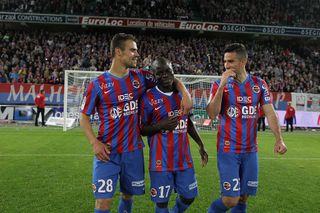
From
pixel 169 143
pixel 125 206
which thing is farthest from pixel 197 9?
pixel 125 206

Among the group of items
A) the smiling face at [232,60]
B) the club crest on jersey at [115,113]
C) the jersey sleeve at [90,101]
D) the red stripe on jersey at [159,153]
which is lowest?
the red stripe on jersey at [159,153]

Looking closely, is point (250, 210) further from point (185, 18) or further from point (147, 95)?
point (185, 18)

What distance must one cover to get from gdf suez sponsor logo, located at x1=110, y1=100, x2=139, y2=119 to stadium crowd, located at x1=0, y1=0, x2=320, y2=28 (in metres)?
26.5

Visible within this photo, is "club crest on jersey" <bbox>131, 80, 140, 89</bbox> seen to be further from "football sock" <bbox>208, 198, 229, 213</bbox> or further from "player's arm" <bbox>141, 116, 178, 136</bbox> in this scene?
"football sock" <bbox>208, 198, 229, 213</bbox>

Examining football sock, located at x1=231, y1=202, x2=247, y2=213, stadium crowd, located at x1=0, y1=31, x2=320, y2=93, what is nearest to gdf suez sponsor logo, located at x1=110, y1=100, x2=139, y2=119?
football sock, located at x1=231, y1=202, x2=247, y2=213

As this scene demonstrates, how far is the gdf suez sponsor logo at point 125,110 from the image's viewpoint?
13.9 ft

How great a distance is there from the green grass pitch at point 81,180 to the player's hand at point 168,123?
1.94 metres

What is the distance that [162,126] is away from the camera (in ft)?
13.8

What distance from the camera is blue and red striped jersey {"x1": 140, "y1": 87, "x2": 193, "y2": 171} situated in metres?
4.29

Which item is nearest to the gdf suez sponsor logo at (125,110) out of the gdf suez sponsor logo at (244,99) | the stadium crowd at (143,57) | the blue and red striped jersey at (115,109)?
the blue and red striped jersey at (115,109)

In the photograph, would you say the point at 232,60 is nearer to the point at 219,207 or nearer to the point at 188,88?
the point at 219,207

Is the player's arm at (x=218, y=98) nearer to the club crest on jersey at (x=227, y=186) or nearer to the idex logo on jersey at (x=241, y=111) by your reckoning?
the idex logo on jersey at (x=241, y=111)

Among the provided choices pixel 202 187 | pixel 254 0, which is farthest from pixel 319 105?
pixel 202 187

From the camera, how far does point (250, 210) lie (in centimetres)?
576
